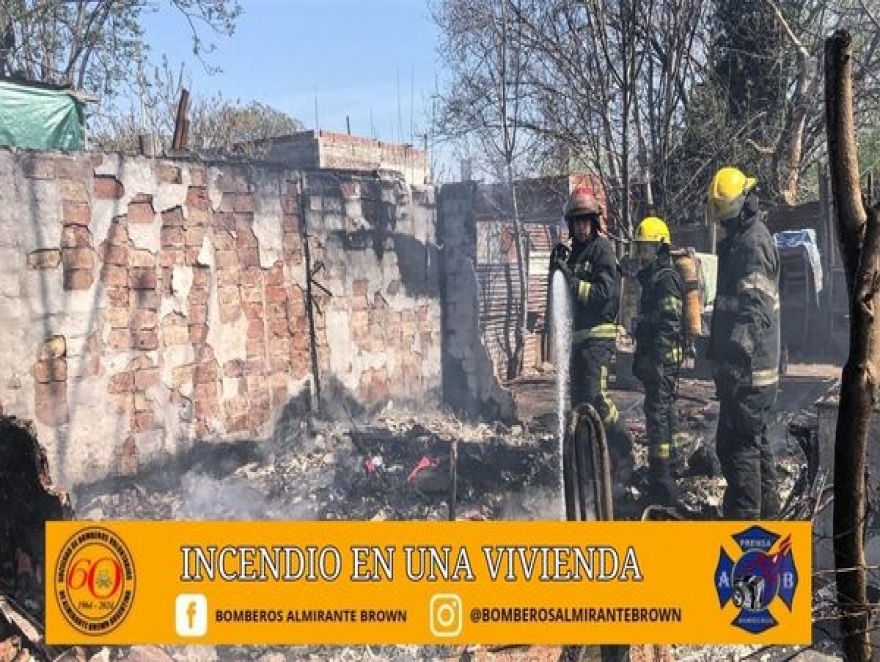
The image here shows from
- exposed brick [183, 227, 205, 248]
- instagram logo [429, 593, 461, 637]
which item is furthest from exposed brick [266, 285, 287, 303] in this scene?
instagram logo [429, 593, 461, 637]

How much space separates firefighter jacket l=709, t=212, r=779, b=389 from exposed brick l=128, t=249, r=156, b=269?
4057mm

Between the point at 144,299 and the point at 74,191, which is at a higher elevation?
the point at 74,191

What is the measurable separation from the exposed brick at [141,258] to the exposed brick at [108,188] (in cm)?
41

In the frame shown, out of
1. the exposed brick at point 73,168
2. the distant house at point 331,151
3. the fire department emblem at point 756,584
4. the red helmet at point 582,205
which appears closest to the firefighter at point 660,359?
the red helmet at point 582,205

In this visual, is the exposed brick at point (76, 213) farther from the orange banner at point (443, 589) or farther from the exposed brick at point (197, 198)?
the orange banner at point (443, 589)

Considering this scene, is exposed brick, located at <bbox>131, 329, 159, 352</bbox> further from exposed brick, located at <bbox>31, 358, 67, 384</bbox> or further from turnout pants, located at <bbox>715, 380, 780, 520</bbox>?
turnout pants, located at <bbox>715, 380, 780, 520</bbox>

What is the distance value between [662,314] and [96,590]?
3.84 m

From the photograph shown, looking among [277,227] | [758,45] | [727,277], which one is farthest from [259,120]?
[727,277]

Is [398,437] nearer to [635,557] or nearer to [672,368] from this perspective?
[672,368]

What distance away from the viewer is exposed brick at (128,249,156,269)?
556 cm

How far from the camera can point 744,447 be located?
14.6 feet

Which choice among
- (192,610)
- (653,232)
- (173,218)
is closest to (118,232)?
(173,218)

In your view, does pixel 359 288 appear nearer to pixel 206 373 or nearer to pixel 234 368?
pixel 234 368

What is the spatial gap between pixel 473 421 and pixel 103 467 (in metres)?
3.79
